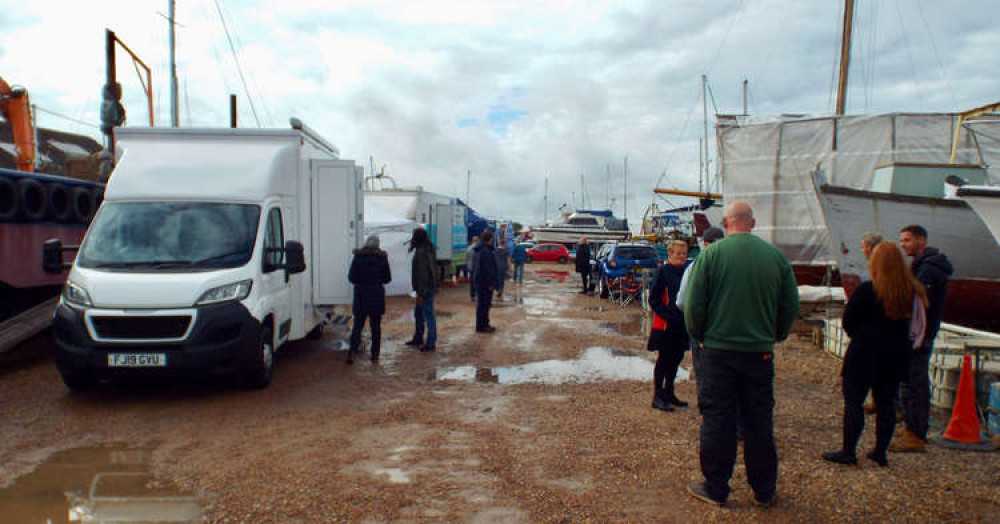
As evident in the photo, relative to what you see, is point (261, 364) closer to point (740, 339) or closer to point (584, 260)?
point (740, 339)

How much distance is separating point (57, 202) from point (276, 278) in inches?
205

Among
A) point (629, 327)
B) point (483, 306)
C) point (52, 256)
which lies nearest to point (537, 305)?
point (629, 327)

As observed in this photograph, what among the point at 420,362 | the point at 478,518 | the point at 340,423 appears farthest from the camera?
the point at 420,362

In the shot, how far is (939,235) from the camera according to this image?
11328mm

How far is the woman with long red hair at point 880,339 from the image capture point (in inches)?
187

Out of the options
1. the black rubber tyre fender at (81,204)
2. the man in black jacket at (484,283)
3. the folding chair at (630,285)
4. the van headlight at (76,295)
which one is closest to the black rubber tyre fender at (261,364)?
the van headlight at (76,295)

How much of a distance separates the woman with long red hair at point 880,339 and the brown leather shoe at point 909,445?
1.77 feet

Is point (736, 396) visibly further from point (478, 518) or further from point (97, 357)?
point (97, 357)

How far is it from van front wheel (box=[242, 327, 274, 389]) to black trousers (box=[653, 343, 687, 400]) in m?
4.34

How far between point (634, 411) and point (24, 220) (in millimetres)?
9290

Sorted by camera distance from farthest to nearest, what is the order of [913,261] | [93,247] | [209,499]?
[93,247]
[913,261]
[209,499]

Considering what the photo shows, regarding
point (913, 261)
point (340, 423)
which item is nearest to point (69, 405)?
point (340, 423)

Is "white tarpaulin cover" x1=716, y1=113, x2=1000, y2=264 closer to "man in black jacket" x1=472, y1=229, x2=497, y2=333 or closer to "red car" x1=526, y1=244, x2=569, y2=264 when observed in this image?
"man in black jacket" x1=472, y1=229, x2=497, y2=333

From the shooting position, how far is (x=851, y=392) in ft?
16.0
